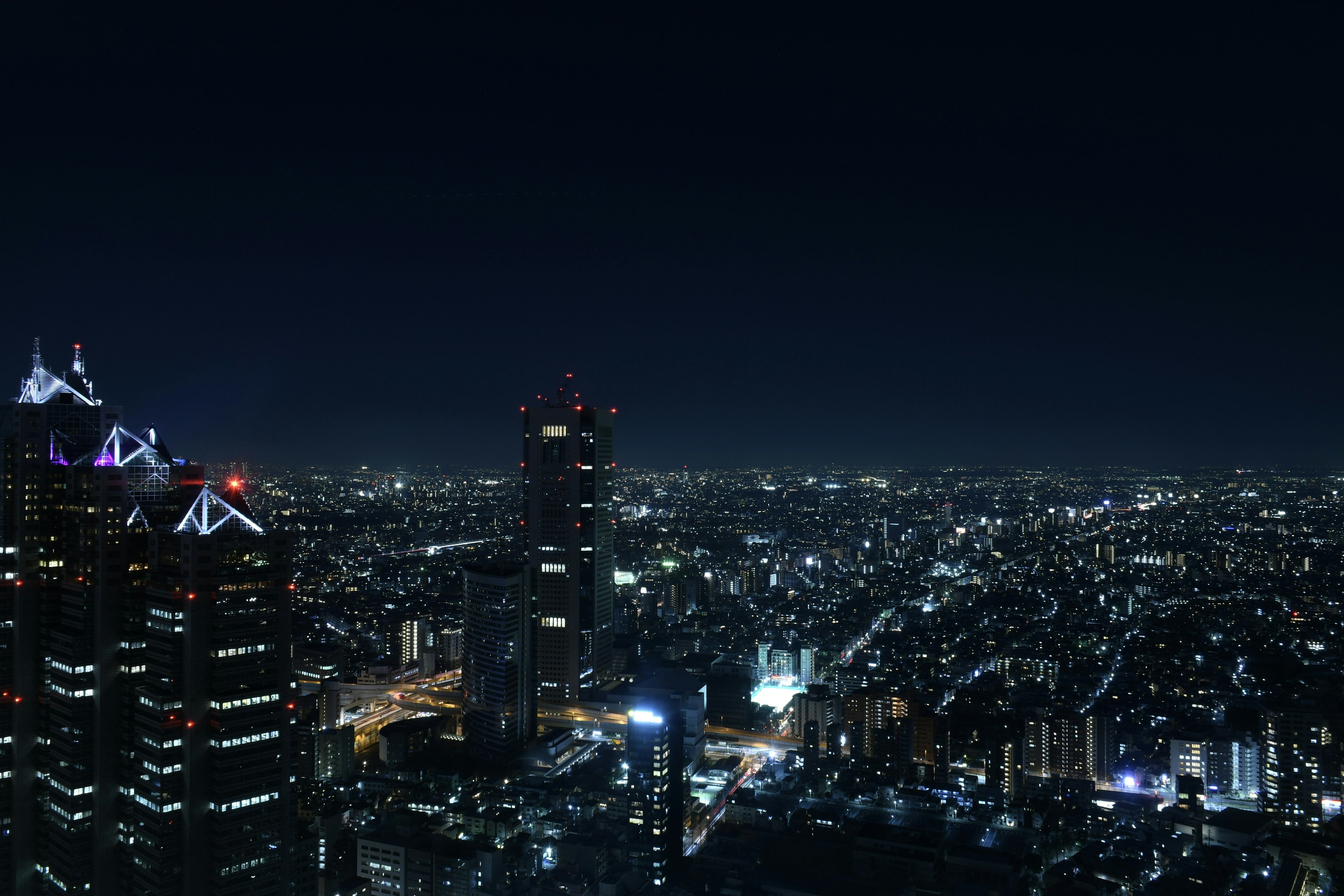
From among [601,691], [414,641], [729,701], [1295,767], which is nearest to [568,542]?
[601,691]

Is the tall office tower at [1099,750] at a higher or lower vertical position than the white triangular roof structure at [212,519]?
lower

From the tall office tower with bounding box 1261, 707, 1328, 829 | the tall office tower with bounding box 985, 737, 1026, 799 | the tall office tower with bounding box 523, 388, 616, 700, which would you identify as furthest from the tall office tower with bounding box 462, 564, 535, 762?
the tall office tower with bounding box 1261, 707, 1328, 829

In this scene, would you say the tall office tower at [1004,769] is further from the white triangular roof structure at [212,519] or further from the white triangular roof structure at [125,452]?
the white triangular roof structure at [125,452]

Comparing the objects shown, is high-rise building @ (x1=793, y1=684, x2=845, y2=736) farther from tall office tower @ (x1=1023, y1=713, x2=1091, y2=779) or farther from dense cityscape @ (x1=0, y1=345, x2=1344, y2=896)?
tall office tower @ (x1=1023, y1=713, x2=1091, y2=779)

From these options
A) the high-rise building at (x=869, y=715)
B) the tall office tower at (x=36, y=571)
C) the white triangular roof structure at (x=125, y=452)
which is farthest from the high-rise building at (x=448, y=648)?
the white triangular roof structure at (x=125, y=452)

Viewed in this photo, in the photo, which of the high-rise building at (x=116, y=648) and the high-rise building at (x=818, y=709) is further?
the high-rise building at (x=818, y=709)

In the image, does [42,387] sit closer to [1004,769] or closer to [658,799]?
[658,799]
